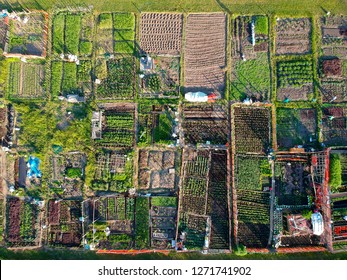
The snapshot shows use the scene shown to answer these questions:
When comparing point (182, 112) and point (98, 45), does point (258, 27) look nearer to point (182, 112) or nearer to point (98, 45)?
point (182, 112)

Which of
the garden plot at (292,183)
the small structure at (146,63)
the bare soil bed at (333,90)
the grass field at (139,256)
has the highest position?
the small structure at (146,63)

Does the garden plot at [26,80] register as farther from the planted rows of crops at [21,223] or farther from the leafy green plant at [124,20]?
the planted rows of crops at [21,223]

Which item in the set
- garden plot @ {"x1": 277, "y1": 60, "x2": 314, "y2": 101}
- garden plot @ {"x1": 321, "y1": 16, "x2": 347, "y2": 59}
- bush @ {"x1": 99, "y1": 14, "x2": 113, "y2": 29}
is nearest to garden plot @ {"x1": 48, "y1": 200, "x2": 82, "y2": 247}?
bush @ {"x1": 99, "y1": 14, "x2": 113, "y2": 29}

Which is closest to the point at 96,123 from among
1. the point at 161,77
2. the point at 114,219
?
the point at 161,77

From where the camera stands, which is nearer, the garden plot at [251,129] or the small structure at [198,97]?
the small structure at [198,97]

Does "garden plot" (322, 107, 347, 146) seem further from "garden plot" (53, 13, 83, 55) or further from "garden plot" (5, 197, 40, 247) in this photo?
"garden plot" (5, 197, 40, 247)

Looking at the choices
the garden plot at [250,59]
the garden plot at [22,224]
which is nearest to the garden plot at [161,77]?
the garden plot at [250,59]
